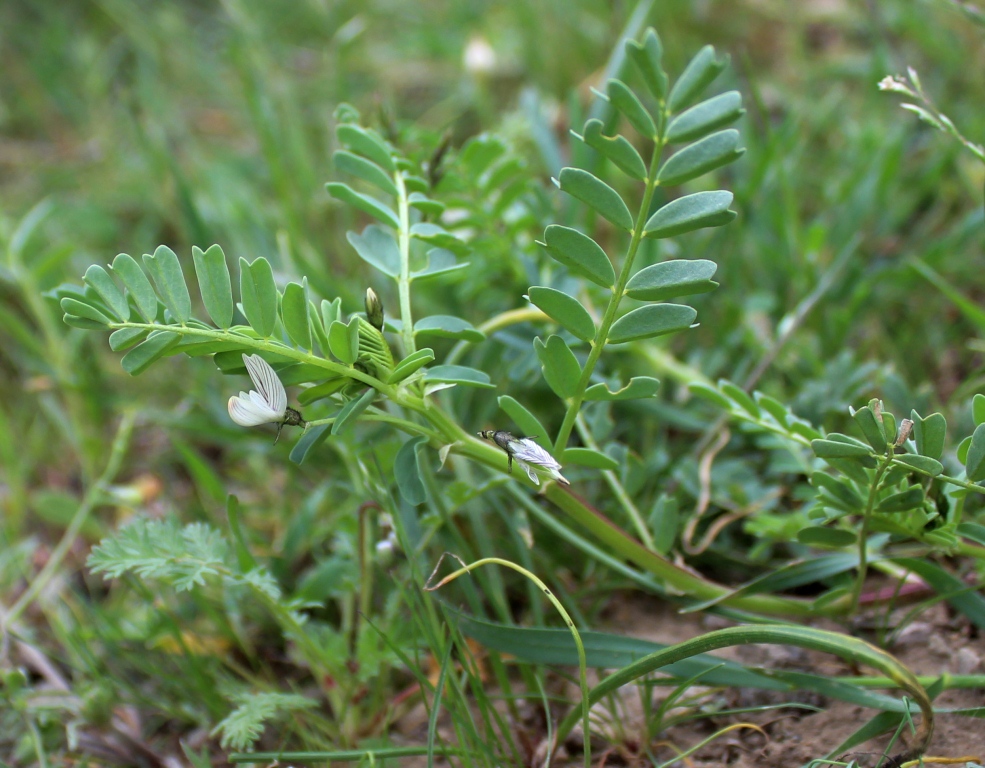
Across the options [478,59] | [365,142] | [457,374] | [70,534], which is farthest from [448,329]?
[478,59]

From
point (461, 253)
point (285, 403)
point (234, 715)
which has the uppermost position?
point (461, 253)

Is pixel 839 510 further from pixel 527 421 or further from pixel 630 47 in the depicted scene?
pixel 630 47

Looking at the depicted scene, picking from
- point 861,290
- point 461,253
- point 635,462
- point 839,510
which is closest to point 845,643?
point 839,510

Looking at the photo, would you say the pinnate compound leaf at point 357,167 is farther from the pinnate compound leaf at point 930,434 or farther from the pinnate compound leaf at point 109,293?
the pinnate compound leaf at point 930,434

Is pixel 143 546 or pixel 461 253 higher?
pixel 461 253

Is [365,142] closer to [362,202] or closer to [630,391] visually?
[362,202]

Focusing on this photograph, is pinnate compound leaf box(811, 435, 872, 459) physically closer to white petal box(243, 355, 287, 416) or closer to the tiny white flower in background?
white petal box(243, 355, 287, 416)

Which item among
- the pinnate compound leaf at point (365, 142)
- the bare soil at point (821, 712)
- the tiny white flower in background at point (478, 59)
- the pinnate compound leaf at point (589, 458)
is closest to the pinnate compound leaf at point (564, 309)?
the pinnate compound leaf at point (589, 458)
